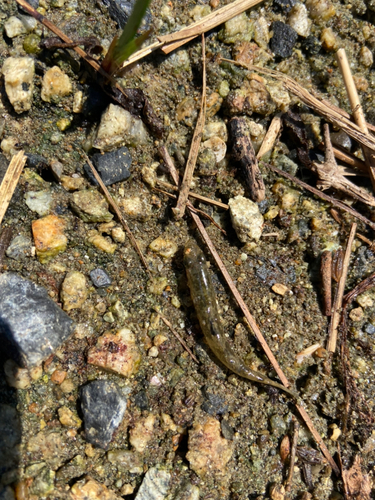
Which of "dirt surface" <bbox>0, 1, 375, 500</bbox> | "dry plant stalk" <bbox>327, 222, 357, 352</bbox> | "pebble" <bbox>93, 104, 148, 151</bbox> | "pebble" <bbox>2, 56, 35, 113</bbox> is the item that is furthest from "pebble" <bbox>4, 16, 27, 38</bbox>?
"dry plant stalk" <bbox>327, 222, 357, 352</bbox>

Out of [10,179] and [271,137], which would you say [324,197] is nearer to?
[271,137]

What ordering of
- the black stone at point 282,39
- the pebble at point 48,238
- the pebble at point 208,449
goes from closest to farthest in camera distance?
1. the pebble at point 208,449
2. the pebble at point 48,238
3. the black stone at point 282,39

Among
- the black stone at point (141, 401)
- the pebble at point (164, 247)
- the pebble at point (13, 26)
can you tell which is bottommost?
the black stone at point (141, 401)

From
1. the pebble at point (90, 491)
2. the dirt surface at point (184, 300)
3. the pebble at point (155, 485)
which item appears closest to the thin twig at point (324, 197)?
the dirt surface at point (184, 300)

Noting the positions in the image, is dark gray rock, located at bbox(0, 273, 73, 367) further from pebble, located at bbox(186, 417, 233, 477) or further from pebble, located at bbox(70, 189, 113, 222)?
pebble, located at bbox(186, 417, 233, 477)

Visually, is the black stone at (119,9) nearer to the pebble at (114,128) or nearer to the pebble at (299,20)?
the pebble at (114,128)

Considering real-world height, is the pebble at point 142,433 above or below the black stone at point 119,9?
below

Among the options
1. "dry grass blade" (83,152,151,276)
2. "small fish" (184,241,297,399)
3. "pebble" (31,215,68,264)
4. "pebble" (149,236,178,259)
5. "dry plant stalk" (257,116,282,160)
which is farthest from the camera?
"dry plant stalk" (257,116,282,160)

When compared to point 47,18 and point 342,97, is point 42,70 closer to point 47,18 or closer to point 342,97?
point 47,18
